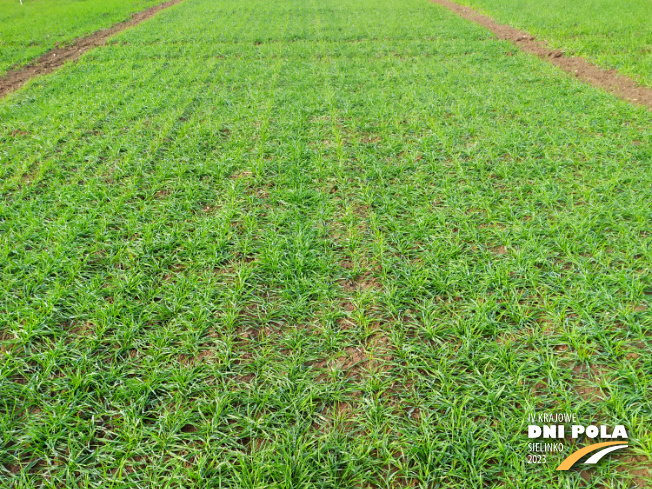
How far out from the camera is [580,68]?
9.22m

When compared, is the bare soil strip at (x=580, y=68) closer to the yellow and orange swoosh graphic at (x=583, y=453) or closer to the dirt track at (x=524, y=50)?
the dirt track at (x=524, y=50)

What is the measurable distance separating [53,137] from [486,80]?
8.54 meters

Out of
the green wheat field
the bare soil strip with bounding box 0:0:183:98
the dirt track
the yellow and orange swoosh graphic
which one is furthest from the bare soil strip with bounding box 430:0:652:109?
the bare soil strip with bounding box 0:0:183:98

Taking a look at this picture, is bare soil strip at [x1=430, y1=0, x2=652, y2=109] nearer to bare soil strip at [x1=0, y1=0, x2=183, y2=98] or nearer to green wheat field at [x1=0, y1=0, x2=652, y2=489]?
green wheat field at [x1=0, y1=0, x2=652, y2=489]

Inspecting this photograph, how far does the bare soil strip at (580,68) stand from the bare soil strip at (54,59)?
509 inches

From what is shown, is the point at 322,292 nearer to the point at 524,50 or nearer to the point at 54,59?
the point at 524,50

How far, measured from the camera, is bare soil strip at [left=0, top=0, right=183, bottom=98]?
8984mm

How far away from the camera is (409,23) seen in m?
14.1

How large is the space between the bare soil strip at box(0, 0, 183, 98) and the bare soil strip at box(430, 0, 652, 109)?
1292 centimetres

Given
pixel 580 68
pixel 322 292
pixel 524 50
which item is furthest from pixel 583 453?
pixel 524 50

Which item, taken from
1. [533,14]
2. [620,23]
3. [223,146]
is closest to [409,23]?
[533,14]

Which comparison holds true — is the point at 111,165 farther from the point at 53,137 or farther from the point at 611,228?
the point at 611,228

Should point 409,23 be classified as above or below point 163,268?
above

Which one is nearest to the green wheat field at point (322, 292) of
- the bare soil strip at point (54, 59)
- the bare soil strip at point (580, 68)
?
the bare soil strip at point (580, 68)
